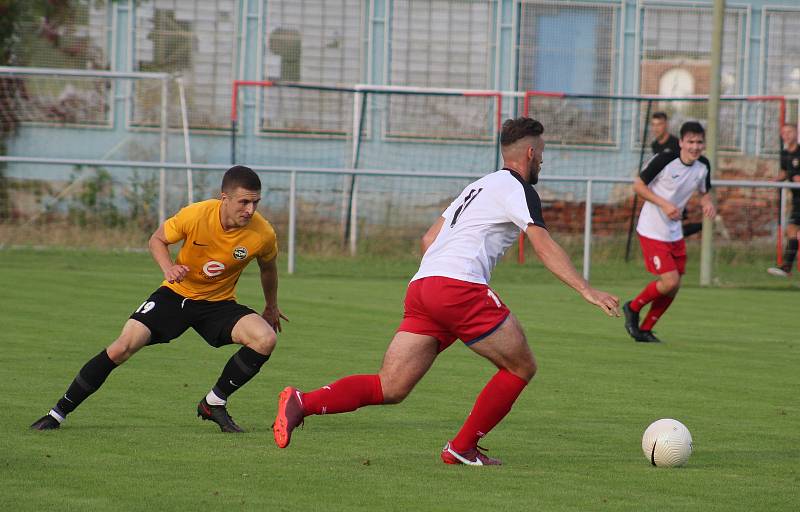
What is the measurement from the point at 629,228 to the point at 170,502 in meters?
17.7

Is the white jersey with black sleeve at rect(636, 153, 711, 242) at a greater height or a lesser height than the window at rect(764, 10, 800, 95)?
lesser

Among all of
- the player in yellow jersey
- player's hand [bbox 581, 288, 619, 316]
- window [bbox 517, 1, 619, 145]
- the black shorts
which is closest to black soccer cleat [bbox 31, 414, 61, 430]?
the player in yellow jersey

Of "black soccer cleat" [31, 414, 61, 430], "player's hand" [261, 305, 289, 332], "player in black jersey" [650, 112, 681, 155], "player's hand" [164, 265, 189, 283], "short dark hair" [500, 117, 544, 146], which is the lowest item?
"black soccer cleat" [31, 414, 61, 430]

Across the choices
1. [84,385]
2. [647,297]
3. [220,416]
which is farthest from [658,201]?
[84,385]

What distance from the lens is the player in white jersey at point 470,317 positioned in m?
6.82

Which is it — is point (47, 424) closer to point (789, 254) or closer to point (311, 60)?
point (789, 254)

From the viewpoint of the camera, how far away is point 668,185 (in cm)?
1378

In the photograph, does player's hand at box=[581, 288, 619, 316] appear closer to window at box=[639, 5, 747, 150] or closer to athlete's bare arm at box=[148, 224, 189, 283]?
athlete's bare arm at box=[148, 224, 189, 283]

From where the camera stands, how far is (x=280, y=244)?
21547 mm

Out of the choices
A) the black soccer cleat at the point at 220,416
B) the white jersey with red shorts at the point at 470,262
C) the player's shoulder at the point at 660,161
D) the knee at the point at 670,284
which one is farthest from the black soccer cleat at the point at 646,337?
the white jersey with red shorts at the point at 470,262

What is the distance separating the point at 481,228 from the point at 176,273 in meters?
1.65

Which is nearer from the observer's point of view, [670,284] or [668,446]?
[668,446]

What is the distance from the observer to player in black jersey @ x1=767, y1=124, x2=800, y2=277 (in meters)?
21.2

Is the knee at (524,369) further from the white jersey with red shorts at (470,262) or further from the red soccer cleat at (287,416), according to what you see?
the red soccer cleat at (287,416)
